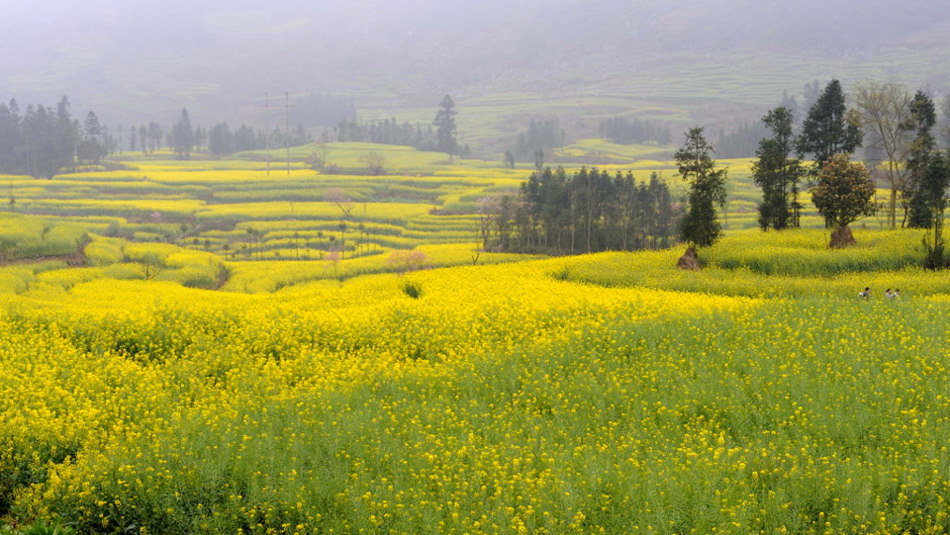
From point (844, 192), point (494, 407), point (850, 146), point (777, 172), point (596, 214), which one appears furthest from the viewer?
point (596, 214)

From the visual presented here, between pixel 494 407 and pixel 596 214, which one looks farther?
pixel 596 214

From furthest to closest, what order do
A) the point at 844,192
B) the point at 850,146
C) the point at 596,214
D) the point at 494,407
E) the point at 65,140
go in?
the point at 65,140, the point at 596,214, the point at 850,146, the point at 844,192, the point at 494,407

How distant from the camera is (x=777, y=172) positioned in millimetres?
50500

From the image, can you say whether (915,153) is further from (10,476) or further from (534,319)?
(10,476)

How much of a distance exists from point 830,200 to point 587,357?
25446mm

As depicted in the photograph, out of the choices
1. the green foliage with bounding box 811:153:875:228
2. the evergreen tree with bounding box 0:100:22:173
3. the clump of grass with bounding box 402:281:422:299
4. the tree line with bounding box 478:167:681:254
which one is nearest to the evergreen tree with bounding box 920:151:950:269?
the green foliage with bounding box 811:153:875:228

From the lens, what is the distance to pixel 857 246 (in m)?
40.6

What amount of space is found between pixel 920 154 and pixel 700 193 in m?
21.2

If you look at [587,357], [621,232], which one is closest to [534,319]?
[587,357]

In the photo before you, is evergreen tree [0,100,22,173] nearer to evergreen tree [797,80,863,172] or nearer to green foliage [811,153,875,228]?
evergreen tree [797,80,863,172]

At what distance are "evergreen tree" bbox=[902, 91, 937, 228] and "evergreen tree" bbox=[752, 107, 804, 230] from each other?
7.01 metres

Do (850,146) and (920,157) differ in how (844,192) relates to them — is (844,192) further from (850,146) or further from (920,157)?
(920,157)

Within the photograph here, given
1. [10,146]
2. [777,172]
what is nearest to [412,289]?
[777,172]

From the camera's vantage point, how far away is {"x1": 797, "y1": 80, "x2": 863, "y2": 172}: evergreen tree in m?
51.8
